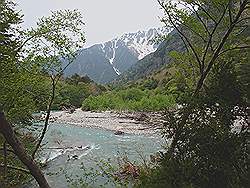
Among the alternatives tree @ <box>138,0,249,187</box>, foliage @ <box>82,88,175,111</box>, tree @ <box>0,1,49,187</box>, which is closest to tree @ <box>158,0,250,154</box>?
tree @ <box>138,0,249,187</box>

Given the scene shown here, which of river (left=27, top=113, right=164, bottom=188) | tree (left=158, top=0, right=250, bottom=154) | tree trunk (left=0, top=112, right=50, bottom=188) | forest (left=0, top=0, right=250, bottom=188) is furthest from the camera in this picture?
river (left=27, top=113, right=164, bottom=188)

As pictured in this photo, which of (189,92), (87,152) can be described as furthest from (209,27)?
(87,152)

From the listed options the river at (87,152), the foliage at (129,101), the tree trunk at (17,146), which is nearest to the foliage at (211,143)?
the tree trunk at (17,146)

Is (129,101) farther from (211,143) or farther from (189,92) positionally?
(211,143)

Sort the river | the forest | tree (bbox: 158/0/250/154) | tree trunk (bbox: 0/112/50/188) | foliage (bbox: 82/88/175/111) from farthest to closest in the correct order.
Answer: foliage (bbox: 82/88/175/111) → the river → tree (bbox: 158/0/250/154) → the forest → tree trunk (bbox: 0/112/50/188)

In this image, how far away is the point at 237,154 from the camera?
8.28m

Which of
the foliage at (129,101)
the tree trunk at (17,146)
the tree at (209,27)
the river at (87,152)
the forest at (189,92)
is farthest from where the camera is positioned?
the foliage at (129,101)

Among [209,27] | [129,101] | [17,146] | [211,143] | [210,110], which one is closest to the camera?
[17,146]

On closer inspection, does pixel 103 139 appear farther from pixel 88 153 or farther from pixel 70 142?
pixel 88 153

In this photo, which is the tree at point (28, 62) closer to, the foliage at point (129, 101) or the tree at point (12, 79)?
the tree at point (12, 79)

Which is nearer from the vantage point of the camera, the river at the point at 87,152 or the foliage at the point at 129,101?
the river at the point at 87,152

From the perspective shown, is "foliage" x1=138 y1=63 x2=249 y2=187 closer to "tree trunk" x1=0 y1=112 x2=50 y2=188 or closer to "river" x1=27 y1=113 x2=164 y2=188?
"tree trunk" x1=0 y1=112 x2=50 y2=188

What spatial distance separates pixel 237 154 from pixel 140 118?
137 ft

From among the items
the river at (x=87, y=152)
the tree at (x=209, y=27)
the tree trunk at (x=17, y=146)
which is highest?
the tree at (x=209, y=27)
